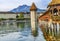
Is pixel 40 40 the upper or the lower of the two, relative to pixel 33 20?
lower

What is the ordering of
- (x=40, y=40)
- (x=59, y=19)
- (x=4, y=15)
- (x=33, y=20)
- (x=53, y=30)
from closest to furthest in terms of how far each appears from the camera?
(x=59, y=19) → (x=40, y=40) → (x=53, y=30) → (x=33, y=20) → (x=4, y=15)

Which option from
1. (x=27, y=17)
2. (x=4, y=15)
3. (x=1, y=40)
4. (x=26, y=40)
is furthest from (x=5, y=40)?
(x=4, y=15)

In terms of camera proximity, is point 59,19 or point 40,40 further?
point 40,40

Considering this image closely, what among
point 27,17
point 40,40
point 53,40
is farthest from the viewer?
point 27,17

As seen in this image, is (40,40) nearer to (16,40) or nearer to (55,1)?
(16,40)

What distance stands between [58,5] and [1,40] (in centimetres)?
536

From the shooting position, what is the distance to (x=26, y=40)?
1792cm

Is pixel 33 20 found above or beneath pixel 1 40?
above

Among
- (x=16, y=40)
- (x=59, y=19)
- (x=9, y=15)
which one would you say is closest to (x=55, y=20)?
(x=59, y=19)

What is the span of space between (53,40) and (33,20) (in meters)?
7.80

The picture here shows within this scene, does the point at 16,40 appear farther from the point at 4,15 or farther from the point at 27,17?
the point at 4,15

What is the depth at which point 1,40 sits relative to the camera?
17.8 metres

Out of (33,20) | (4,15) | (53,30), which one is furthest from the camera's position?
(4,15)

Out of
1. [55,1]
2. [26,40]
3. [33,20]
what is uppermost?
[55,1]
